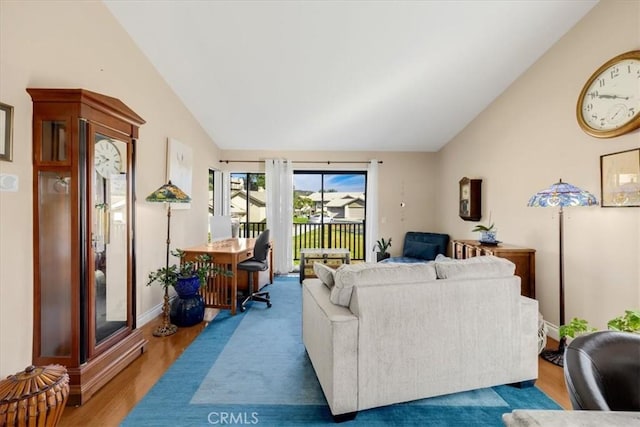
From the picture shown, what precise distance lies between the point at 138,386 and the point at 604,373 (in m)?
2.66

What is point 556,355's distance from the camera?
2518 millimetres

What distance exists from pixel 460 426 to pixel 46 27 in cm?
382

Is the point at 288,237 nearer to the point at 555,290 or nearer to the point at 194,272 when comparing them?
the point at 194,272

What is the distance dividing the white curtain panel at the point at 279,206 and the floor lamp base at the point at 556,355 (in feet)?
13.3

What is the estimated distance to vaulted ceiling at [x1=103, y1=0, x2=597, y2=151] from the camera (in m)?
2.53

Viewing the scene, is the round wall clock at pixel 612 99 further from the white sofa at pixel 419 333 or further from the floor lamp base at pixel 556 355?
the floor lamp base at pixel 556 355

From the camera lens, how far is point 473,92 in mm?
3736

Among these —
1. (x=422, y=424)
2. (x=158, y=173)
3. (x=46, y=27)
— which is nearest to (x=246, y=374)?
(x=422, y=424)

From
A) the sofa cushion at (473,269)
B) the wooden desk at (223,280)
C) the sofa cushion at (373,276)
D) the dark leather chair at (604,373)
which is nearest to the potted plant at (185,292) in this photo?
the wooden desk at (223,280)

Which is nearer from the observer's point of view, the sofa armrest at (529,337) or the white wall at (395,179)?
the sofa armrest at (529,337)

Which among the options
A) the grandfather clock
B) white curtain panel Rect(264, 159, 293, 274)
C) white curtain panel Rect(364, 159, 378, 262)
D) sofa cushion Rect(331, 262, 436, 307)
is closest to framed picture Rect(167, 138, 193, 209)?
the grandfather clock

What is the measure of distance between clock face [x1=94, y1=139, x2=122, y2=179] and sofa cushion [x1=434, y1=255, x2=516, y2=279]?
2.59 meters

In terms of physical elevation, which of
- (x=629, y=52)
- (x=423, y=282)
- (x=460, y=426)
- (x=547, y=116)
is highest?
(x=629, y=52)

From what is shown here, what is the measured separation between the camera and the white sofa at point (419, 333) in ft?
5.64
